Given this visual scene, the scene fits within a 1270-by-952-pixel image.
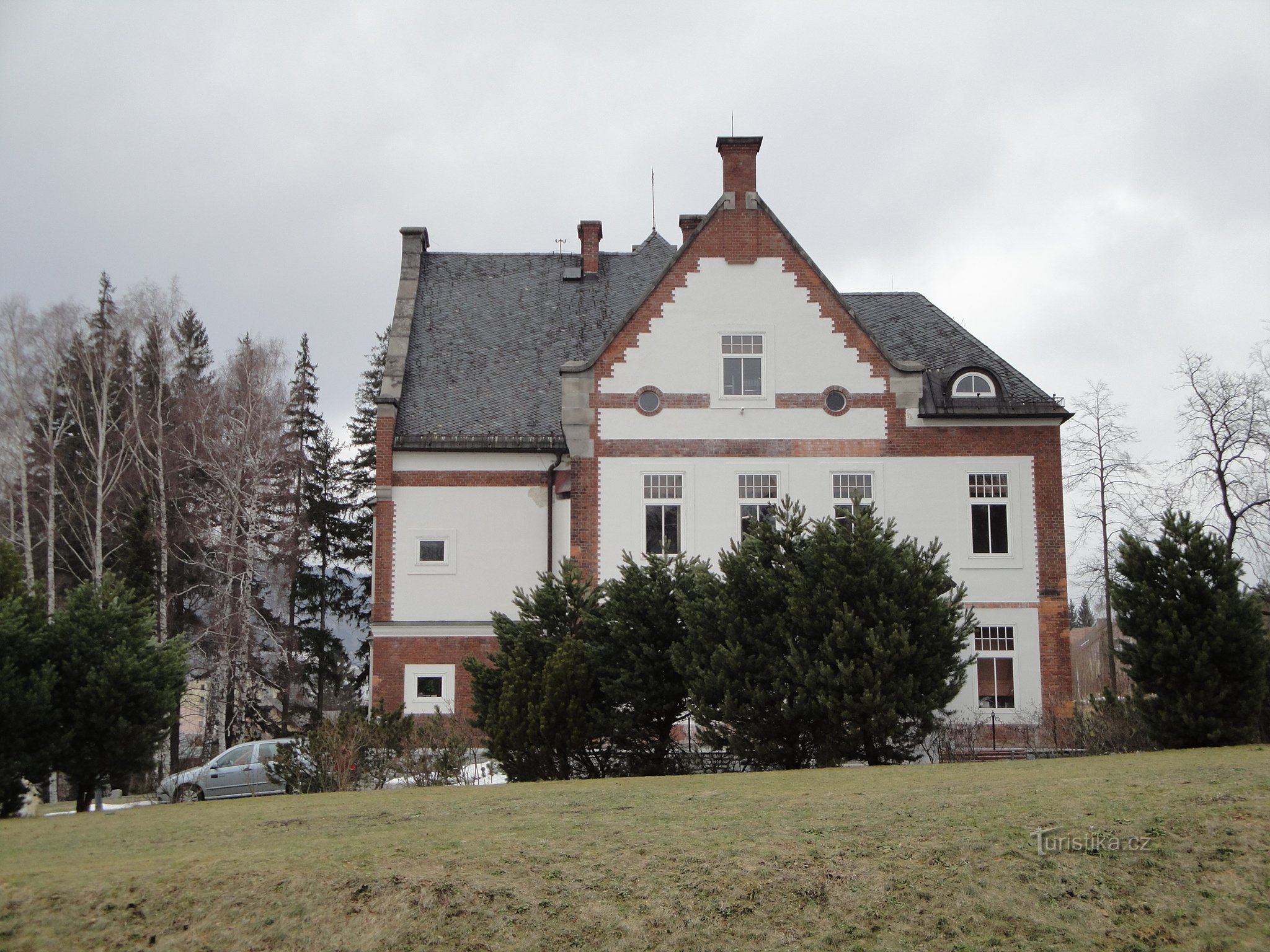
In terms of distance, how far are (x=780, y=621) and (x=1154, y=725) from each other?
5982mm

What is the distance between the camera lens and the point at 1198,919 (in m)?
8.76

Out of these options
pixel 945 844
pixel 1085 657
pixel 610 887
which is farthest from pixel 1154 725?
pixel 1085 657

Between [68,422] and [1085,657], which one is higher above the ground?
[68,422]

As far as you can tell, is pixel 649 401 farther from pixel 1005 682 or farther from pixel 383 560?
pixel 1005 682

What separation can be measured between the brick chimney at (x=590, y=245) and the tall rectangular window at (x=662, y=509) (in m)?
10.9

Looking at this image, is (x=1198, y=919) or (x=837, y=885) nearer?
(x=1198, y=919)

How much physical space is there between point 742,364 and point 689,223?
903 centimetres

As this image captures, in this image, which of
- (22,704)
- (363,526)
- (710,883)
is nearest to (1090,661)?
(363,526)

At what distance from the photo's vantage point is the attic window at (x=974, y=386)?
2853cm

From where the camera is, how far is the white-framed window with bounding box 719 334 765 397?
28.1m

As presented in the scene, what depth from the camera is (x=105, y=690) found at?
1730 centimetres

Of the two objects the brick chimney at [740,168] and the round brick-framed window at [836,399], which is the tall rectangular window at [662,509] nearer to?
the round brick-framed window at [836,399]

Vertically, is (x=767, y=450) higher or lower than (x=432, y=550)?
higher

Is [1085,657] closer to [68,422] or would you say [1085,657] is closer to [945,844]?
[68,422]
